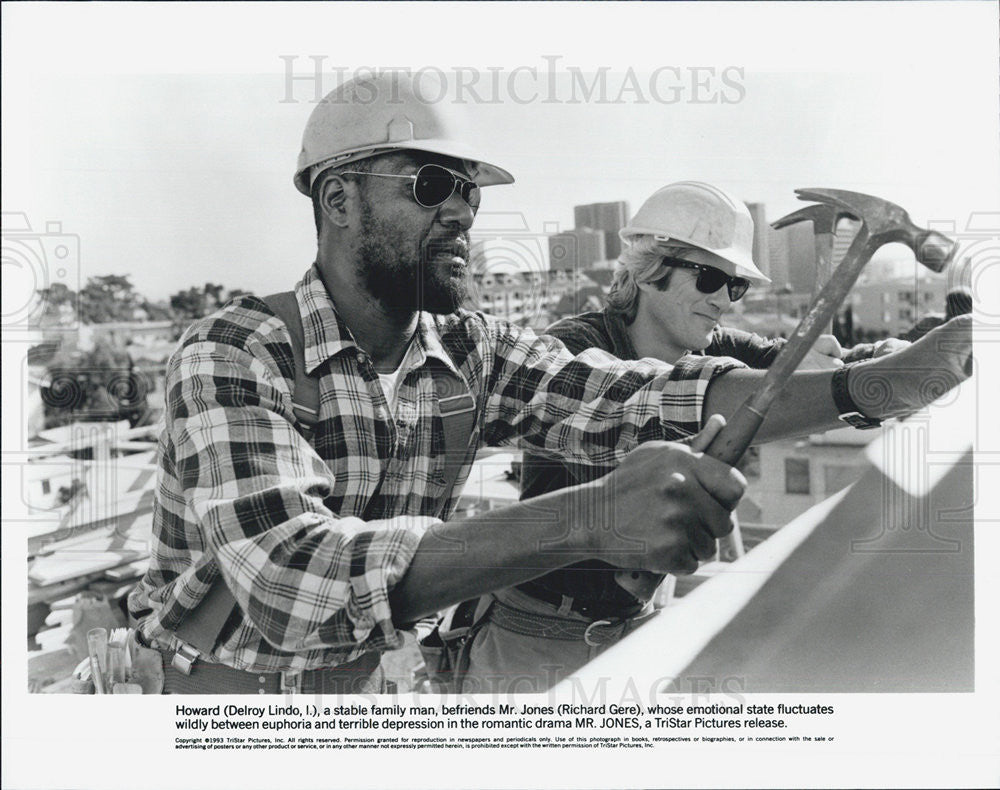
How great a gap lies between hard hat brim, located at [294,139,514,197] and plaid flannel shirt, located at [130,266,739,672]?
30 centimetres

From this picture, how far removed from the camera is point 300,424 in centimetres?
183

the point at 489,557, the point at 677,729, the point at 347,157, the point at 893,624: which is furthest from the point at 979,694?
the point at 347,157

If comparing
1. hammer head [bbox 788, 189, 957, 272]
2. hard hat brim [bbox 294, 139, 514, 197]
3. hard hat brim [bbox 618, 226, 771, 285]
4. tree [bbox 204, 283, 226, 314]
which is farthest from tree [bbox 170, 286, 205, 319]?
hammer head [bbox 788, 189, 957, 272]

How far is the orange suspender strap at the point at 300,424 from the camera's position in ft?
6.04

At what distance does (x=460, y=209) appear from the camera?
2.13 m

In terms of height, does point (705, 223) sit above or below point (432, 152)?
below

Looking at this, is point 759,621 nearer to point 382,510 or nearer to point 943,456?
point 943,456

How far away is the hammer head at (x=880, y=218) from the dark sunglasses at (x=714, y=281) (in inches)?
10.9

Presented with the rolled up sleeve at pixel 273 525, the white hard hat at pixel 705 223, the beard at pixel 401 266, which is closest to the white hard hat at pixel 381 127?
the beard at pixel 401 266

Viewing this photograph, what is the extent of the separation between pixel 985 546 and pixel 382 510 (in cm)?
164

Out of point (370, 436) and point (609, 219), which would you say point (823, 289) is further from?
point (370, 436)

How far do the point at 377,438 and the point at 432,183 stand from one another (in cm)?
61

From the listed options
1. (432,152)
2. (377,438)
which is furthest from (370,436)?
(432,152)

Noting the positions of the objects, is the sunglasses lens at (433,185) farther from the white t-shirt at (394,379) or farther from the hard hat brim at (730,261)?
the hard hat brim at (730,261)
